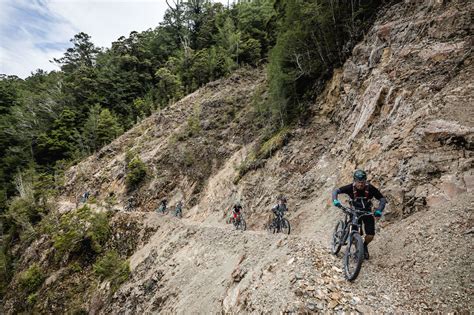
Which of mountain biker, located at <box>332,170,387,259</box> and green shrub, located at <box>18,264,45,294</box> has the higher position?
mountain biker, located at <box>332,170,387,259</box>

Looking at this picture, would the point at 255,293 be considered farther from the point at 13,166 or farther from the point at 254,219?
the point at 13,166

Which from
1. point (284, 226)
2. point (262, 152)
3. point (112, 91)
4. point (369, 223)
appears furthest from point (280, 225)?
point (112, 91)

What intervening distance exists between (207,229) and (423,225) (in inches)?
482

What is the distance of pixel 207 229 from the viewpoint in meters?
16.6

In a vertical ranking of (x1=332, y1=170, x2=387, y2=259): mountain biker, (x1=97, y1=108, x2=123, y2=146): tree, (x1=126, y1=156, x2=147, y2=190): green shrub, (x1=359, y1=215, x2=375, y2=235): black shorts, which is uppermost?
(x1=97, y1=108, x2=123, y2=146): tree

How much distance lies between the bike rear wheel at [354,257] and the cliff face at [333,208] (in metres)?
0.23

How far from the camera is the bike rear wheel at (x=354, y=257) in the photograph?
512cm

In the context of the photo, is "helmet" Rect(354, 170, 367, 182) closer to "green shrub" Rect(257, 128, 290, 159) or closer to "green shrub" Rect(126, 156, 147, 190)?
"green shrub" Rect(257, 128, 290, 159)

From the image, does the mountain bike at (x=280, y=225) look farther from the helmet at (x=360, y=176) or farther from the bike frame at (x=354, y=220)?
the helmet at (x=360, y=176)

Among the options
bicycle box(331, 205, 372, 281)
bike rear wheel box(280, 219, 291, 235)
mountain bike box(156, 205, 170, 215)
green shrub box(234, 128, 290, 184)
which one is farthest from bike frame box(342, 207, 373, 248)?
mountain bike box(156, 205, 170, 215)

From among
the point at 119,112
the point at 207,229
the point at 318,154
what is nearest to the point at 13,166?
the point at 119,112

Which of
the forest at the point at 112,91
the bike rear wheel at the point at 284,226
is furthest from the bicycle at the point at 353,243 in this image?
the forest at the point at 112,91

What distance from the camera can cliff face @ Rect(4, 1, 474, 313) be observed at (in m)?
5.48

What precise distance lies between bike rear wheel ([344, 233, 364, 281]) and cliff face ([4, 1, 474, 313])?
226mm
